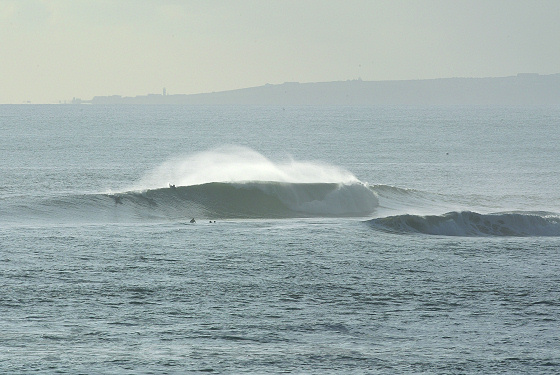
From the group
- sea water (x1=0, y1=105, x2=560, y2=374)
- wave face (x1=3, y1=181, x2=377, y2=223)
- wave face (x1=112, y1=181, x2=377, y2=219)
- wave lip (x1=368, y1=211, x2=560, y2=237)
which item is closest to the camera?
sea water (x1=0, y1=105, x2=560, y2=374)

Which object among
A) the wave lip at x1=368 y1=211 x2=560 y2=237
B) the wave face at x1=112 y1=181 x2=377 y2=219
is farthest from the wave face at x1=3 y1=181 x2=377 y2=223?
the wave lip at x1=368 y1=211 x2=560 y2=237

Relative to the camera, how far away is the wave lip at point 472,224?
28.9m

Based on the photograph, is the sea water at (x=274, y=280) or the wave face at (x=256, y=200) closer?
the sea water at (x=274, y=280)

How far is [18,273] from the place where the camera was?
18531 millimetres

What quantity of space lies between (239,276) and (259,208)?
1628cm

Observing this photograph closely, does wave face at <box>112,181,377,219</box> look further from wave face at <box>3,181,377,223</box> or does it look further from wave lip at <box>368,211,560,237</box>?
wave lip at <box>368,211,560,237</box>

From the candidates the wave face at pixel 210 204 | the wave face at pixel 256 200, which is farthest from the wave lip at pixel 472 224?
the wave face at pixel 256 200

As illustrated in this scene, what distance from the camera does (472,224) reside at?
3034 centimetres

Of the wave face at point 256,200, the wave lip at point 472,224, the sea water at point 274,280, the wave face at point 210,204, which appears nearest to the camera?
the sea water at point 274,280

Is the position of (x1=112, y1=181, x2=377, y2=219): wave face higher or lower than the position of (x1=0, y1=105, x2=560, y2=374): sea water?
higher

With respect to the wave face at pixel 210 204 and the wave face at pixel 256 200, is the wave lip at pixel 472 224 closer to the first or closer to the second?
the wave face at pixel 210 204

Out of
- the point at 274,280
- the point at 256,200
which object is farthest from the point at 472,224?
the point at 274,280

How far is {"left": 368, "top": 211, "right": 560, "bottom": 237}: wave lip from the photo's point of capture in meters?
28.9

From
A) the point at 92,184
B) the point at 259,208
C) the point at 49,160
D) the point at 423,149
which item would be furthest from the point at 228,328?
the point at 423,149
